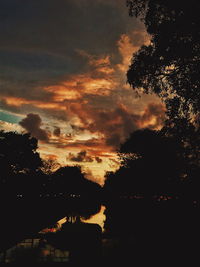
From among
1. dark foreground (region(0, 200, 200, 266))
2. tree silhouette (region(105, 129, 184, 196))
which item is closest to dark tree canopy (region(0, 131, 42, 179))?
tree silhouette (region(105, 129, 184, 196))

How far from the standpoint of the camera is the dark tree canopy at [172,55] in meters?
11.1

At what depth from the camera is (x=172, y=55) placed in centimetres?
1201

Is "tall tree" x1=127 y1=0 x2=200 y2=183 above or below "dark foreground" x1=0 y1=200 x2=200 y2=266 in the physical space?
above

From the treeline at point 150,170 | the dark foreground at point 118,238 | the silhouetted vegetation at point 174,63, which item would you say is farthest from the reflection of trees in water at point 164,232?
the treeline at point 150,170

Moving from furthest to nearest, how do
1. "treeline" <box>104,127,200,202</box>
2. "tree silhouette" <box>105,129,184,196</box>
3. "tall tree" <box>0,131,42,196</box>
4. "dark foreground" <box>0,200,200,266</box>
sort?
"tall tree" <box>0,131,42,196</box>, "tree silhouette" <box>105,129,184,196</box>, "treeline" <box>104,127,200,202</box>, "dark foreground" <box>0,200,200,266</box>

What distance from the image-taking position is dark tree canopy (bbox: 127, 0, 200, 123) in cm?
1114

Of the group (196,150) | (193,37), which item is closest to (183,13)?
(193,37)

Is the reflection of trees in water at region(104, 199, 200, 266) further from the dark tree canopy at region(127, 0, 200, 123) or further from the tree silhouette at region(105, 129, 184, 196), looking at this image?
the tree silhouette at region(105, 129, 184, 196)

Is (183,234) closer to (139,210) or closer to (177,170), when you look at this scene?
(139,210)

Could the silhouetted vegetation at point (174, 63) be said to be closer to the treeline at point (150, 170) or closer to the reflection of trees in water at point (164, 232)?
the reflection of trees in water at point (164, 232)

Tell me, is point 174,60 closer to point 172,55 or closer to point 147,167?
point 172,55

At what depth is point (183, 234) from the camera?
1097 centimetres

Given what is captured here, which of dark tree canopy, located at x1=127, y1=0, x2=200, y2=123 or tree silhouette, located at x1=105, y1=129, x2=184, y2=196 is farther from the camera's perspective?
tree silhouette, located at x1=105, y1=129, x2=184, y2=196

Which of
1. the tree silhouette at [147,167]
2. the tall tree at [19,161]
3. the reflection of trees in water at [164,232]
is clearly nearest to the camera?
the reflection of trees in water at [164,232]
